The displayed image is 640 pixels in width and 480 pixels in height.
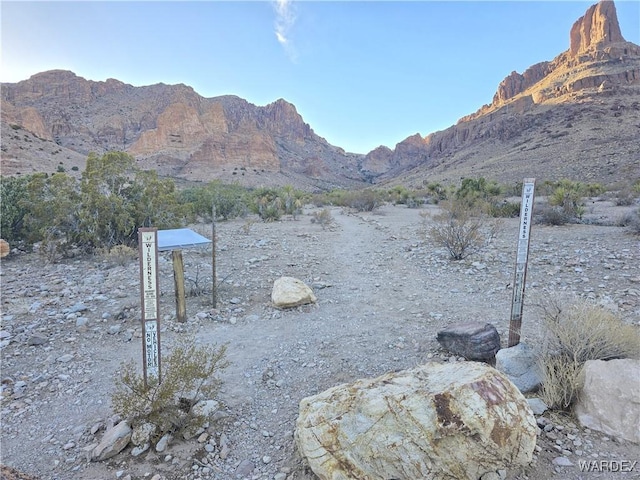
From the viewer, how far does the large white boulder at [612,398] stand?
2559 mm

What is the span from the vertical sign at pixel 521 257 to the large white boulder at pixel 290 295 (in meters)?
3.14

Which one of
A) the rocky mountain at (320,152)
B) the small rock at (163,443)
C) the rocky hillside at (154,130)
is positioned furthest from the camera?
the rocky hillside at (154,130)

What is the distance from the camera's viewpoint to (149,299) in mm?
2912

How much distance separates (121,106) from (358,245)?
106 m

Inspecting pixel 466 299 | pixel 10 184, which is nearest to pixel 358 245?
pixel 466 299

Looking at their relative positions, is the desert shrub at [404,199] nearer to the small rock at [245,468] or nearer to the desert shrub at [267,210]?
the desert shrub at [267,210]

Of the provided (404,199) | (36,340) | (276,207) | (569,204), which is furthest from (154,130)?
(36,340)

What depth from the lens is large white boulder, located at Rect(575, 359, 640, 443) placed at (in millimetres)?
2559

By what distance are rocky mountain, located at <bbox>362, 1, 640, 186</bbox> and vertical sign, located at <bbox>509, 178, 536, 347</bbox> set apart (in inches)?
1345

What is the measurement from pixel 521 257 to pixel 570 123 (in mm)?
61231

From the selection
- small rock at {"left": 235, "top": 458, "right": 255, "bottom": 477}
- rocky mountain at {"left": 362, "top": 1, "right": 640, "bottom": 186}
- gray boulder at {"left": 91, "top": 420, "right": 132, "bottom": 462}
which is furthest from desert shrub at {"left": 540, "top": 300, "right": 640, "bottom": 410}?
rocky mountain at {"left": 362, "top": 1, "right": 640, "bottom": 186}

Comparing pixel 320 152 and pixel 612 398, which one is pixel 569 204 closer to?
pixel 612 398

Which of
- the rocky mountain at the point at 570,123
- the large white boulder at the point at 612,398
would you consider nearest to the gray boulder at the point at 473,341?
the large white boulder at the point at 612,398

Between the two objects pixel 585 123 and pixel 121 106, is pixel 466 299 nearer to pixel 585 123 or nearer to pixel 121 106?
pixel 585 123
